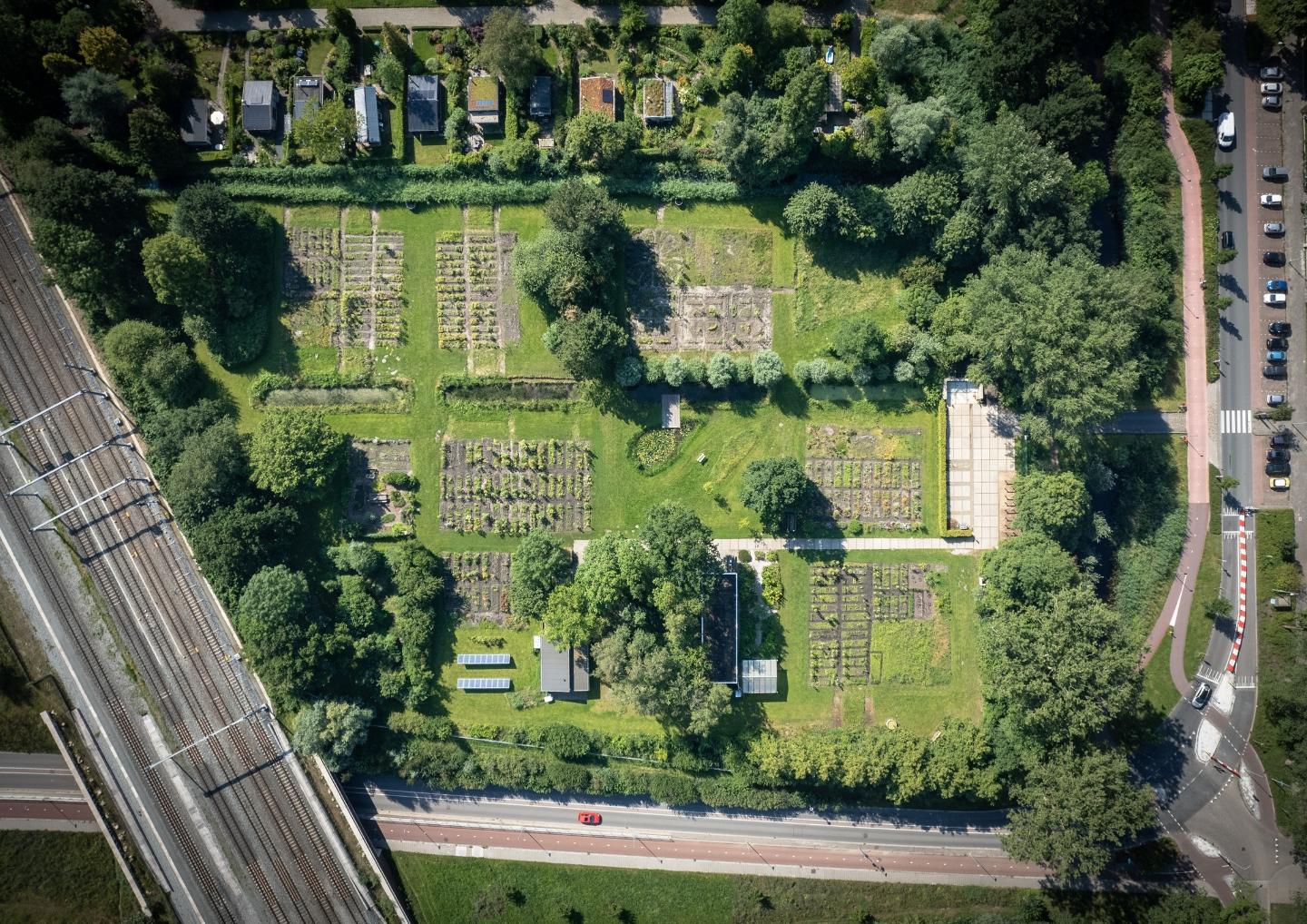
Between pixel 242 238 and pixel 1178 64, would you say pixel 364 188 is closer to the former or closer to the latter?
pixel 242 238

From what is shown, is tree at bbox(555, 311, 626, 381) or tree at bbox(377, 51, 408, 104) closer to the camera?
tree at bbox(555, 311, 626, 381)

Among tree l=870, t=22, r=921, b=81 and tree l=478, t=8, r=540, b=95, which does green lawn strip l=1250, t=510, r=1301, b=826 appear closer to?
tree l=870, t=22, r=921, b=81

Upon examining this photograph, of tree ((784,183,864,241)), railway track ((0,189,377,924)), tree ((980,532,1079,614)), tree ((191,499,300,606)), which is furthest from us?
railway track ((0,189,377,924))

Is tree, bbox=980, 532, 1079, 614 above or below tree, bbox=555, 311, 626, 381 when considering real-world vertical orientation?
below

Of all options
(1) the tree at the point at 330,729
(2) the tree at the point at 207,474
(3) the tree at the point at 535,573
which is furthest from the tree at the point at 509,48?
(1) the tree at the point at 330,729

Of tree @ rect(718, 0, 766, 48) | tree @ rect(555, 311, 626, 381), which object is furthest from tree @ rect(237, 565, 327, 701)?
tree @ rect(718, 0, 766, 48)

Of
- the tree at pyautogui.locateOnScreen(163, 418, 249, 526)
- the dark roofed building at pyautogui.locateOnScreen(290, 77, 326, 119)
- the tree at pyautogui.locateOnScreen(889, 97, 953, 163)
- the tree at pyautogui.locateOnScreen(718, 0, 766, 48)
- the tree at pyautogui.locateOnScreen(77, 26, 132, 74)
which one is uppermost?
the tree at pyautogui.locateOnScreen(77, 26, 132, 74)

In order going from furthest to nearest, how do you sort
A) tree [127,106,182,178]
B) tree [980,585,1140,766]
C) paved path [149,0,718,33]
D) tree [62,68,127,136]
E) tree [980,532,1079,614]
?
paved path [149,0,718,33] < tree [127,106,182,178] < tree [62,68,127,136] < tree [980,532,1079,614] < tree [980,585,1140,766]
